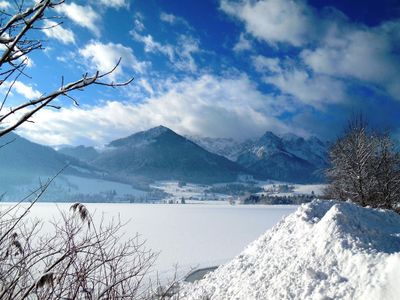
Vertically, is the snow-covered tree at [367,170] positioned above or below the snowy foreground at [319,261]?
above

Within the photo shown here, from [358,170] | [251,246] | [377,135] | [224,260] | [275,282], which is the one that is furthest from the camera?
[377,135]

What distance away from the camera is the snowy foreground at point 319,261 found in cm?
970

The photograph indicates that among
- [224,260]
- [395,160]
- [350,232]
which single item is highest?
[395,160]

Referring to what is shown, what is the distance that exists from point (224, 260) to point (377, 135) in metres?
16.6

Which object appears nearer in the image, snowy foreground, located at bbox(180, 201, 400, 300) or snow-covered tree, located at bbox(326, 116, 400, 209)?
snowy foreground, located at bbox(180, 201, 400, 300)

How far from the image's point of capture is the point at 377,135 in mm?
31797

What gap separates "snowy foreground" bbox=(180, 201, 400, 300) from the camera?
9.70m

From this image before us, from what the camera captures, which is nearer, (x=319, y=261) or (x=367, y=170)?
(x=319, y=261)

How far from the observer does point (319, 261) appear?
1198cm

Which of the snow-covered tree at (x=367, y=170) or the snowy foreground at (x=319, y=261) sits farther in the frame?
the snow-covered tree at (x=367, y=170)

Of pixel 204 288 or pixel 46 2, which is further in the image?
pixel 204 288

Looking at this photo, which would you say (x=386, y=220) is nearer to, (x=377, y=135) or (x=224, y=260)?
(x=224, y=260)

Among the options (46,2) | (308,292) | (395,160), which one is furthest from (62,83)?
(395,160)

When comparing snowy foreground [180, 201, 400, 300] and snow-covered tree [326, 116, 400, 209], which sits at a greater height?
snow-covered tree [326, 116, 400, 209]
